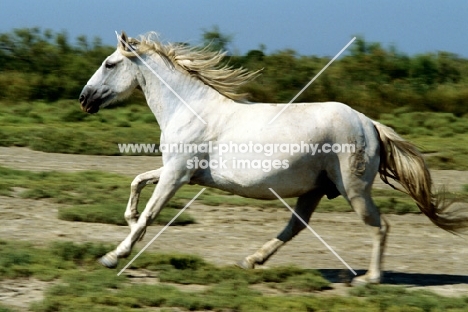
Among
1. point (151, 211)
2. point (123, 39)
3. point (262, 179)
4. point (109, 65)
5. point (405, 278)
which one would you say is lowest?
point (405, 278)

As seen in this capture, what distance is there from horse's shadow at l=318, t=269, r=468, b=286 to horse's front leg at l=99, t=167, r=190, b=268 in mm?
1526

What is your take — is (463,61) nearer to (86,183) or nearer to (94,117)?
(94,117)

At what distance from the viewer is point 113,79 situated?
814 centimetres

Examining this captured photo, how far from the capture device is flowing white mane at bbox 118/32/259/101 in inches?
319

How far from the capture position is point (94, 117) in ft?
60.3

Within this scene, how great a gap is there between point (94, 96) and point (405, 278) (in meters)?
3.11

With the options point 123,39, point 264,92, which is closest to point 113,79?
point 123,39

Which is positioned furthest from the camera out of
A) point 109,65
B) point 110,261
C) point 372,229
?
point 109,65

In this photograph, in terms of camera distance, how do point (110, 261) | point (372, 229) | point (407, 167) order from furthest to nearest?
point (407, 167), point (372, 229), point (110, 261)

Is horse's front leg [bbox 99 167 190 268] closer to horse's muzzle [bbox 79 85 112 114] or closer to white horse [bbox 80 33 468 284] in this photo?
white horse [bbox 80 33 468 284]

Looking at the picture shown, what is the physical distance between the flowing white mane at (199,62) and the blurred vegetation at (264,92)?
282 inches

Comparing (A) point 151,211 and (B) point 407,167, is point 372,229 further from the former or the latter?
(A) point 151,211

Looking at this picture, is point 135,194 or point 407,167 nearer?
point 135,194

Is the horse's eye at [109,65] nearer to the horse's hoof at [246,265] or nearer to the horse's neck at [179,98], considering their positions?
the horse's neck at [179,98]
